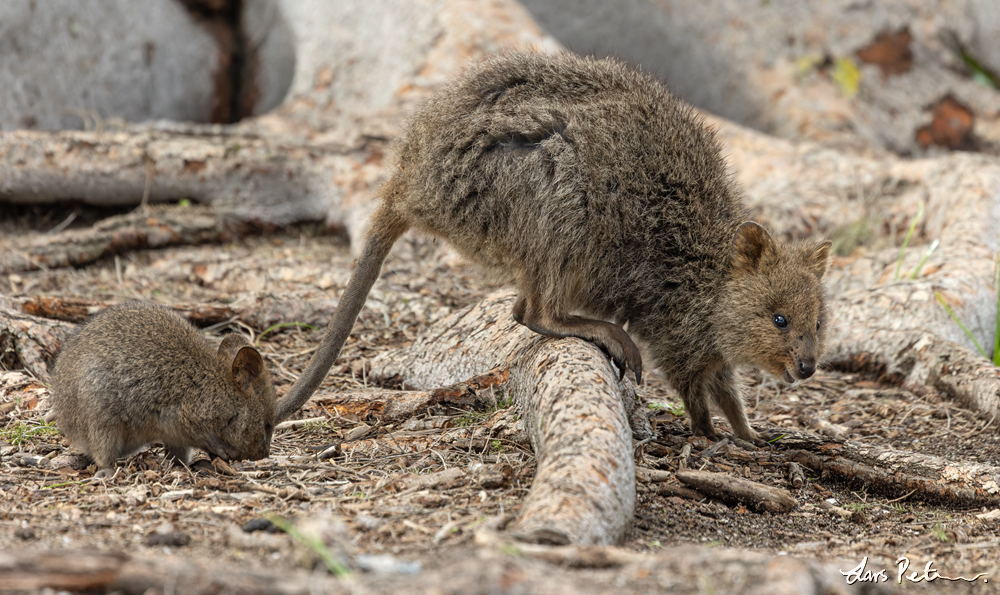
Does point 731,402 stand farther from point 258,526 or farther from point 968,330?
point 258,526

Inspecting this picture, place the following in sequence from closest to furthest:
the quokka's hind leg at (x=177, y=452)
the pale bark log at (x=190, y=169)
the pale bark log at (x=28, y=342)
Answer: the quokka's hind leg at (x=177, y=452)
the pale bark log at (x=28, y=342)
the pale bark log at (x=190, y=169)

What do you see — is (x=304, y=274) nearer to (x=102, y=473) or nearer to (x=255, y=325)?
(x=255, y=325)

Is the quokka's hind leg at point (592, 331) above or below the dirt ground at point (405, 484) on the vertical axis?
above

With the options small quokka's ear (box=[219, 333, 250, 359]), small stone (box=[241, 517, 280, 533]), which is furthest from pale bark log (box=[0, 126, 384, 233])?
small stone (box=[241, 517, 280, 533])

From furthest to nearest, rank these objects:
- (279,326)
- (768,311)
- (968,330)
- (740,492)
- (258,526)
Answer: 1. (968,330)
2. (279,326)
3. (768,311)
4. (740,492)
5. (258,526)

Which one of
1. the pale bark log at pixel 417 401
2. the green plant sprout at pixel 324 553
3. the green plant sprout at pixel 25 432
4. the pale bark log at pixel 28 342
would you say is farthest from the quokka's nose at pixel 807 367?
the pale bark log at pixel 28 342

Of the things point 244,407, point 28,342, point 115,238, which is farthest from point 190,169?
point 244,407

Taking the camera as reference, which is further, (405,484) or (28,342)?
(28,342)

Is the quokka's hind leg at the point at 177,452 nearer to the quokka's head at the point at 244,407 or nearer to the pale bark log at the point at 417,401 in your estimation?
the quokka's head at the point at 244,407

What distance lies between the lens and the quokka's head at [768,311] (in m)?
4.78

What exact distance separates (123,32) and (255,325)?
470 cm

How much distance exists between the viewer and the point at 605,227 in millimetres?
4602

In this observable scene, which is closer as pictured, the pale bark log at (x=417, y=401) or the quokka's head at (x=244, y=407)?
the quokka's head at (x=244, y=407)

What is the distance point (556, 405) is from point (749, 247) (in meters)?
1.88
